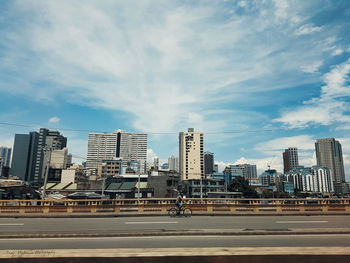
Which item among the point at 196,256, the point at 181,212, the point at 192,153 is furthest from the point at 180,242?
the point at 192,153

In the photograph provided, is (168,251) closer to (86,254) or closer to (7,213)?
(86,254)

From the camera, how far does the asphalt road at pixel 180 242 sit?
934cm

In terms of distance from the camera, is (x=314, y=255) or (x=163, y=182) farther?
(x=163, y=182)

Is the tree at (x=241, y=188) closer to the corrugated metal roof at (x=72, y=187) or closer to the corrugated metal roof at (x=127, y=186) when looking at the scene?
the corrugated metal roof at (x=127, y=186)

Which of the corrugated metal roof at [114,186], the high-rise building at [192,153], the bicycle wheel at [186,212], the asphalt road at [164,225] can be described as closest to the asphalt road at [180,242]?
the asphalt road at [164,225]

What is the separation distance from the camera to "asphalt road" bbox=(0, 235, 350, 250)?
9344 mm

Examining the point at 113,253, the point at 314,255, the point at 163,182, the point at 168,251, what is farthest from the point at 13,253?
the point at 163,182

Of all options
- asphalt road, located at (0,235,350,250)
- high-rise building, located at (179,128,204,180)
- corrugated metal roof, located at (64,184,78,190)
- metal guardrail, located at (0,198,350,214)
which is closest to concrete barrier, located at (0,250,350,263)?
asphalt road, located at (0,235,350,250)

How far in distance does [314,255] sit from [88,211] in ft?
68.0

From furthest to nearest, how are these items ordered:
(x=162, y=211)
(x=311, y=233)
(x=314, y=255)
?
(x=162, y=211) < (x=311, y=233) < (x=314, y=255)

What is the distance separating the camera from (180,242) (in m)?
9.94

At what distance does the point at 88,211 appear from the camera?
2075cm

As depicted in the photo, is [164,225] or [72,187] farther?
[72,187]

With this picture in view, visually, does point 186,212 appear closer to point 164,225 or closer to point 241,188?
point 164,225
